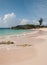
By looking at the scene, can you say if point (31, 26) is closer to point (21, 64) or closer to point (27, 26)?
point (27, 26)

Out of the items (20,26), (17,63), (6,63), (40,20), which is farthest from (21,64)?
(20,26)

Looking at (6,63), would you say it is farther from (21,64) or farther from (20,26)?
(20,26)

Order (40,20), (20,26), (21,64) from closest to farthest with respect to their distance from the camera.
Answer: (21,64) → (40,20) → (20,26)

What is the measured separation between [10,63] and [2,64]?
0.87 ft

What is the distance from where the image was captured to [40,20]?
270 feet

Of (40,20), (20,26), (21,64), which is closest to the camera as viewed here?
(21,64)

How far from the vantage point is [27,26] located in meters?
86.7

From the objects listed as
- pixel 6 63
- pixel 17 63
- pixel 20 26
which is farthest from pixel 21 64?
pixel 20 26

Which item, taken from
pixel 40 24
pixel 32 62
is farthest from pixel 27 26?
pixel 32 62

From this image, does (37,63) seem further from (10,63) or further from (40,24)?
(40,24)

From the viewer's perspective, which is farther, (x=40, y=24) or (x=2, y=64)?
(x=40, y=24)

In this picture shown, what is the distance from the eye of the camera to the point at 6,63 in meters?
4.54

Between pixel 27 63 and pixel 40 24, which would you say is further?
pixel 40 24

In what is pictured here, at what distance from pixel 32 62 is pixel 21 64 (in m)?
0.41
